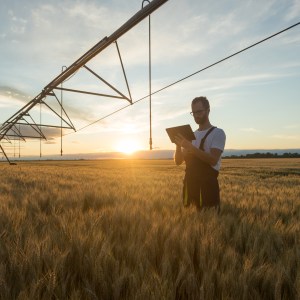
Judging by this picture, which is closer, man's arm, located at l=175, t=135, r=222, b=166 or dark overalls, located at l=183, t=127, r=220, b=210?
man's arm, located at l=175, t=135, r=222, b=166

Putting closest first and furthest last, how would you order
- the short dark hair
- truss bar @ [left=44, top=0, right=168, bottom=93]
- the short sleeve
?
the short sleeve
the short dark hair
truss bar @ [left=44, top=0, right=168, bottom=93]

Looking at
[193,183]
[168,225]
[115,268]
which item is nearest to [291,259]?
[168,225]

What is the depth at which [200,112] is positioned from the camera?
4477mm

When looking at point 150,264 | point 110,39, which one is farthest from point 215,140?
point 110,39

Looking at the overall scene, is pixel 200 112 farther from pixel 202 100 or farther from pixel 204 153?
pixel 204 153

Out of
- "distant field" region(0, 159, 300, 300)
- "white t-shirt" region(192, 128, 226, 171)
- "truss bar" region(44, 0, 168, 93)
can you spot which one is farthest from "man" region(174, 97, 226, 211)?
"truss bar" region(44, 0, 168, 93)

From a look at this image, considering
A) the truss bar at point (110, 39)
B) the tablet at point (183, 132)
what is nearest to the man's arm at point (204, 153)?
the tablet at point (183, 132)

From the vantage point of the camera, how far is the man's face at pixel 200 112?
4.45 meters

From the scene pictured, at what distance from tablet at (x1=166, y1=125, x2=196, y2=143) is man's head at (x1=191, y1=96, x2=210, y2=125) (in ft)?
0.96

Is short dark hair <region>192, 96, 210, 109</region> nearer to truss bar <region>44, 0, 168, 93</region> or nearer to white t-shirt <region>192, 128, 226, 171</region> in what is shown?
white t-shirt <region>192, 128, 226, 171</region>

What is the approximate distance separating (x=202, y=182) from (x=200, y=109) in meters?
1.01

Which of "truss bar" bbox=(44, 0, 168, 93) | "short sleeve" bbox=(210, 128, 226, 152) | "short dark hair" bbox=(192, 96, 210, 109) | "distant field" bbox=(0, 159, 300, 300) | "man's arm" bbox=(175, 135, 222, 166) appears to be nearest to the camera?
"distant field" bbox=(0, 159, 300, 300)

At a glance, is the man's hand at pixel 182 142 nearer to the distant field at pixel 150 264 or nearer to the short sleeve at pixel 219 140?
the short sleeve at pixel 219 140

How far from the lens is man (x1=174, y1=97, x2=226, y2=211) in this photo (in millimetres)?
4328
